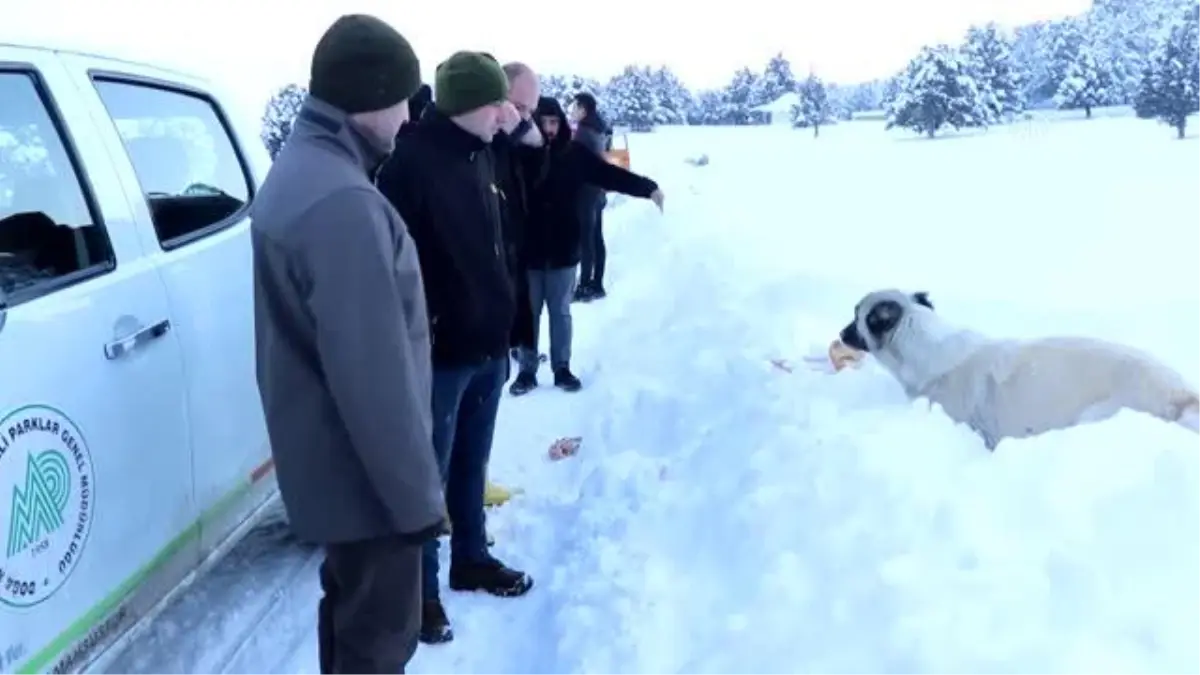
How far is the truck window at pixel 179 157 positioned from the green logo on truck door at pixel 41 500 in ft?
2.93

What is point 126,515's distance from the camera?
270cm

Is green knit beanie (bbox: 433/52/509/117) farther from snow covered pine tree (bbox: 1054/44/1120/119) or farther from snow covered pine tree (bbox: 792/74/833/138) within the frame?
snow covered pine tree (bbox: 792/74/833/138)

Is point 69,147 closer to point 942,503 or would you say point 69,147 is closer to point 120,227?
point 120,227

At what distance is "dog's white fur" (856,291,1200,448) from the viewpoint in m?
4.27

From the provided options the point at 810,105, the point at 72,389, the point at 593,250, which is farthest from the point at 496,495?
the point at 810,105

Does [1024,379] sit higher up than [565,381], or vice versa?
[1024,379]

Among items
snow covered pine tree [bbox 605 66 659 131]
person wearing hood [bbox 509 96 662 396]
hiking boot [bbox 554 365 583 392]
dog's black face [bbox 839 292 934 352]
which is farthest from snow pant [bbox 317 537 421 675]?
snow covered pine tree [bbox 605 66 659 131]

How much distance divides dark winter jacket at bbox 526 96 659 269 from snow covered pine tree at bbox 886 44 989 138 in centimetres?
6169

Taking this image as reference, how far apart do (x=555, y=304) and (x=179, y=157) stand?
11.1ft

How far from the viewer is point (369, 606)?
2545 millimetres

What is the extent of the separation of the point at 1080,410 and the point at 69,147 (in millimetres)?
4025

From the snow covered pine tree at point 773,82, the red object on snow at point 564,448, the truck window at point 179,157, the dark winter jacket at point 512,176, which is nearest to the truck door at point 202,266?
the truck window at point 179,157

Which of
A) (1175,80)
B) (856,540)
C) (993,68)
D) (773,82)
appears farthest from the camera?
(773,82)

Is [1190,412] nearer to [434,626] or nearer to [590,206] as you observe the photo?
[434,626]
